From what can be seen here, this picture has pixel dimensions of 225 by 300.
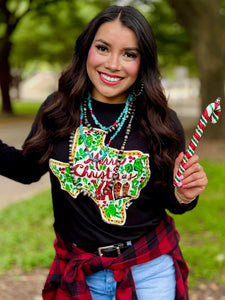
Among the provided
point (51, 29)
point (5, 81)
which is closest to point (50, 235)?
point (5, 81)

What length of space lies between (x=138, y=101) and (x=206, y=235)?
10.5ft

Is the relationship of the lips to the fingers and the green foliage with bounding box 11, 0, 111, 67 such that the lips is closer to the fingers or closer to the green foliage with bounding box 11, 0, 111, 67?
the fingers

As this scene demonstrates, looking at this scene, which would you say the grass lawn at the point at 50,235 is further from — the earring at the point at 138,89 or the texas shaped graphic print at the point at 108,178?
the earring at the point at 138,89

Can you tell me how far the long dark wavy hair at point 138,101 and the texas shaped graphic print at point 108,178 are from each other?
4.0 inches

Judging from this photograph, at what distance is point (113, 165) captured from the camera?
1.87m

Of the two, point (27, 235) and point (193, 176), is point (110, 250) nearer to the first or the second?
point (193, 176)

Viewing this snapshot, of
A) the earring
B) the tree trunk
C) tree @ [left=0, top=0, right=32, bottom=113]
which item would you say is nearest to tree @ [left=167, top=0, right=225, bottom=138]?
tree @ [left=0, top=0, right=32, bottom=113]

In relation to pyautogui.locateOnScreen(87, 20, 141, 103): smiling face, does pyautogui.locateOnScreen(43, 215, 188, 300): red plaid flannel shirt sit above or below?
below

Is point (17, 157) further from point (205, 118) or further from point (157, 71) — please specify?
point (205, 118)

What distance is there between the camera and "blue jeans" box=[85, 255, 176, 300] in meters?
1.92

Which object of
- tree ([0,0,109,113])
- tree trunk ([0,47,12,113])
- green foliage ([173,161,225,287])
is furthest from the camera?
tree trunk ([0,47,12,113])

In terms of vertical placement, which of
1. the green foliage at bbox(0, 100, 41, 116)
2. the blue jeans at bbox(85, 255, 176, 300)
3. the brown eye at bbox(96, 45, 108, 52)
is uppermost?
the brown eye at bbox(96, 45, 108, 52)

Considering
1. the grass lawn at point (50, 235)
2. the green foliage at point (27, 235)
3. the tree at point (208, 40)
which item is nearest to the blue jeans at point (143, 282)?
the grass lawn at point (50, 235)

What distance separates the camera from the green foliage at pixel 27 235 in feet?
13.6
